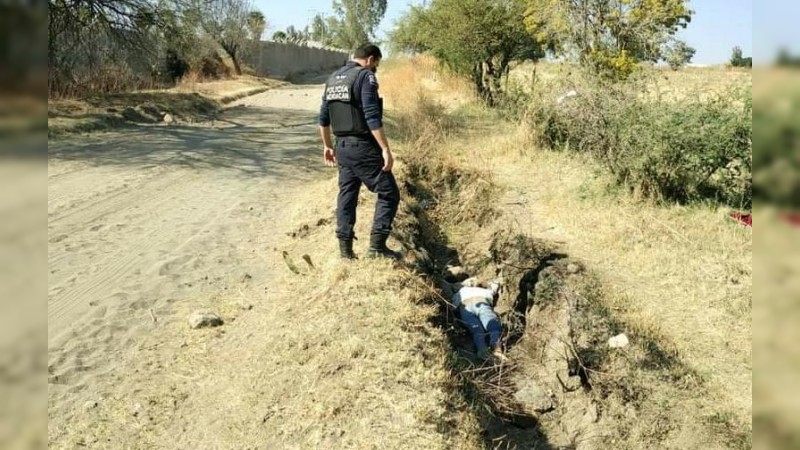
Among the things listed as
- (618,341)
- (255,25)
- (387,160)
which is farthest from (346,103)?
(255,25)

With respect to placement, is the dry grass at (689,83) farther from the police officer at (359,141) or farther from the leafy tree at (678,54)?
the police officer at (359,141)

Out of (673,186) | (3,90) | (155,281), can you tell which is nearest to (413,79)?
(673,186)

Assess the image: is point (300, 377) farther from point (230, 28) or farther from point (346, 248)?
point (230, 28)

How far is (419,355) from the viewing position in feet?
13.5

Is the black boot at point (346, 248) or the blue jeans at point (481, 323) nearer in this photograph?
the black boot at point (346, 248)

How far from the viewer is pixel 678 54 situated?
11906mm

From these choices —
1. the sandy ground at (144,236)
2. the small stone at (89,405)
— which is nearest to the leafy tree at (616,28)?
the sandy ground at (144,236)

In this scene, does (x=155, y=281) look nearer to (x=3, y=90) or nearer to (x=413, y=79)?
(x=3, y=90)

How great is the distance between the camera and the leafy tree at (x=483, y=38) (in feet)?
52.3

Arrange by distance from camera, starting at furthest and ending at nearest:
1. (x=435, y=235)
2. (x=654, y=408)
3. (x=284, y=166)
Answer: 1. (x=284, y=166)
2. (x=435, y=235)
3. (x=654, y=408)

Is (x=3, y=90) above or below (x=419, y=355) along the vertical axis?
above

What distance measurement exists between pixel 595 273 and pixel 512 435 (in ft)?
9.35

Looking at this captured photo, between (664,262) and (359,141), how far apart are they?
385 centimetres

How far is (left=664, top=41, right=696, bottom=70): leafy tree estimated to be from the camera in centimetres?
1140
